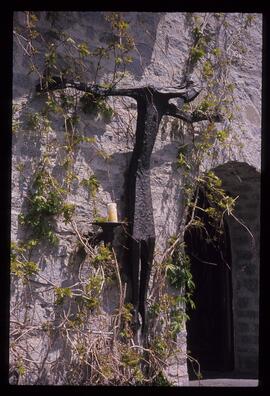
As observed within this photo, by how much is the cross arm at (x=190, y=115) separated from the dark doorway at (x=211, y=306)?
1219 millimetres

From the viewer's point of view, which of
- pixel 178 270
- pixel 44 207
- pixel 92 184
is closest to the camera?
pixel 44 207

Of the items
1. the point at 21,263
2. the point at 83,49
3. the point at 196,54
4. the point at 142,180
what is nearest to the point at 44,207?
the point at 21,263

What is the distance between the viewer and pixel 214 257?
6.46 metres

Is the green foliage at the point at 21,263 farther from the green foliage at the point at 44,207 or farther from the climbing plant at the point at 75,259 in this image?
the green foliage at the point at 44,207

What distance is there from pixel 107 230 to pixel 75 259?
0.29 metres

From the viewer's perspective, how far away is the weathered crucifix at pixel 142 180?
486 cm

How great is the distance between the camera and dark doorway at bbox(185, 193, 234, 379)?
6.34 meters

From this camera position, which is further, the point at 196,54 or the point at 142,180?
the point at 196,54

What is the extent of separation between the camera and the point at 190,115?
17.4 ft

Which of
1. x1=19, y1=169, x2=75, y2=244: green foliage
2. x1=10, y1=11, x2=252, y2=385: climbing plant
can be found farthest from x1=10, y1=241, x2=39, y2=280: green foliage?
x1=19, y1=169, x2=75, y2=244: green foliage

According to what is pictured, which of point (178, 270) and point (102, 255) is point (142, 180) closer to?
point (102, 255)

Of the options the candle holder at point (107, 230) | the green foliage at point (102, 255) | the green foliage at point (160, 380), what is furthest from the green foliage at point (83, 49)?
the green foliage at point (160, 380)

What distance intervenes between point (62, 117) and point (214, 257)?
228cm

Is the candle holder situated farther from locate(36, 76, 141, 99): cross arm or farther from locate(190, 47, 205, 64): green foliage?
locate(190, 47, 205, 64): green foliage
